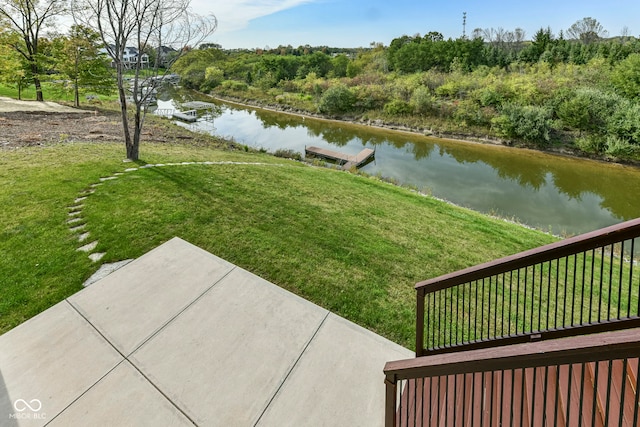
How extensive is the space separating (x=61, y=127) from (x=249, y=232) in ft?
39.8

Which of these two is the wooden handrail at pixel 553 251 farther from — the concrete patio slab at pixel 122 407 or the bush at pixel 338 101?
the bush at pixel 338 101

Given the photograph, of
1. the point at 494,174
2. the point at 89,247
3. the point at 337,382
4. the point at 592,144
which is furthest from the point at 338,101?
the point at 337,382

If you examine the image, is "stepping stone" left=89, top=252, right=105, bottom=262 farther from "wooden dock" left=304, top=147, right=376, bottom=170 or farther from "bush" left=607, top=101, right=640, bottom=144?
"bush" left=607, top=101, right=640, bottom=144

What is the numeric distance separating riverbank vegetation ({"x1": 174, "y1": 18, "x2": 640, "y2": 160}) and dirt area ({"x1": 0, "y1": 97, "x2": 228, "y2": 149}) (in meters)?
6.89

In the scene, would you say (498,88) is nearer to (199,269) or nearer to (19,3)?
(199,269)

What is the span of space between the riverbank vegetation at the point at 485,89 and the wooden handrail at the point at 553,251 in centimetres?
1787

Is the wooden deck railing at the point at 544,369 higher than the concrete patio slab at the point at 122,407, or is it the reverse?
the wooden deck railing at the point at 544,369

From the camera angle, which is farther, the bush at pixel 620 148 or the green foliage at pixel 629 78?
the green foliage at pixel 629 78

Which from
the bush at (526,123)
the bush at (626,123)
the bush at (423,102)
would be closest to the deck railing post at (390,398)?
the bush at (626,123)

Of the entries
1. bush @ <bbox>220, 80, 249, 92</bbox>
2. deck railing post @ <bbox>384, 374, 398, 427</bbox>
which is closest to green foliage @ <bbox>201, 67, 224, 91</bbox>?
bush @ <bbox>220, 80, 249, 92</bbox>

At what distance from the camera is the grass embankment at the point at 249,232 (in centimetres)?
371

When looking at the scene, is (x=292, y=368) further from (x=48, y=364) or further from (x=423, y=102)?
(x=423, y=102)

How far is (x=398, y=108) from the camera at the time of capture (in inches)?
949

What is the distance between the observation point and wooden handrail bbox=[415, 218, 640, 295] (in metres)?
1.76
